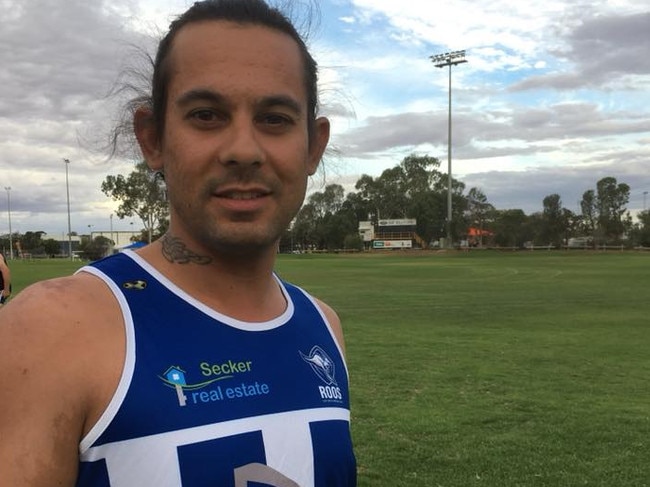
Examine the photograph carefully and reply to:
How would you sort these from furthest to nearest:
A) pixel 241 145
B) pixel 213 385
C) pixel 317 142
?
1. pixel 317 142
2. pixel 241 145
3. pixel 213 385

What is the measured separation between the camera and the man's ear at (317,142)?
204 centimetres

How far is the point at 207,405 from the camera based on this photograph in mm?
1519

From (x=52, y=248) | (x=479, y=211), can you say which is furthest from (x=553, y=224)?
(x=52, y=248)

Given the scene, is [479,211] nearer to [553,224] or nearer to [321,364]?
[553,224]

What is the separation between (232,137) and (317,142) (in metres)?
0.48

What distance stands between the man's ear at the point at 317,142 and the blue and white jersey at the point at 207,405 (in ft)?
1.63

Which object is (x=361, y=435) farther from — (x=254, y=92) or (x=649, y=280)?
(x=649, y=280)

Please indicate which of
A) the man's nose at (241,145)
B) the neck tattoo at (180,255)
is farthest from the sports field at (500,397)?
the man's nose at (241,145)

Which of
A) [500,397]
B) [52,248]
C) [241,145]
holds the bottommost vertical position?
[52,248]

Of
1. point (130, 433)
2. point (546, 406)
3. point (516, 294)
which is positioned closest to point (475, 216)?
point (516, 294)

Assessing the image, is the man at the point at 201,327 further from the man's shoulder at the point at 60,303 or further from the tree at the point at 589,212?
the tree at the point at 589,212

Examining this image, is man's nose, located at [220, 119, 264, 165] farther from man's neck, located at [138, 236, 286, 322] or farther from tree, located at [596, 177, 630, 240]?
tree, located at [596, 177, 630, 240]

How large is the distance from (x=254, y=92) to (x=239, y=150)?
168 mm

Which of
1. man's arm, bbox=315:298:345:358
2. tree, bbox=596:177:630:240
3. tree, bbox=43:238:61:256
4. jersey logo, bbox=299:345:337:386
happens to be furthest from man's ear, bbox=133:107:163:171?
tree, bbox=43:238:61:256
